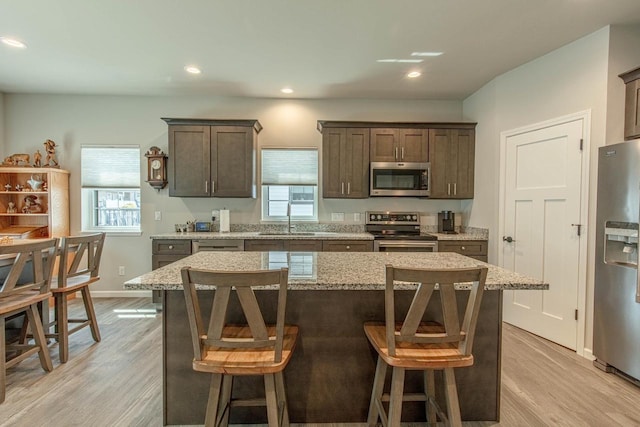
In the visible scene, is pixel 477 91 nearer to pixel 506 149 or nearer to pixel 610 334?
pixel 506 149

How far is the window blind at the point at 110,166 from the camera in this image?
4.30 metres

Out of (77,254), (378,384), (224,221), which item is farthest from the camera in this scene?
(224,221)

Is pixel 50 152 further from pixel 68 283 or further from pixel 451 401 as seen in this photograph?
pixel 451 401

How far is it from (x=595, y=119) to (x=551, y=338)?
2.07 m

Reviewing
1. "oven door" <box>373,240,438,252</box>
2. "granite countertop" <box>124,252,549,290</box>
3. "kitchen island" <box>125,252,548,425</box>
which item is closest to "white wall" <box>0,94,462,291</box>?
"oven door" <box>373,240,438,252</box>

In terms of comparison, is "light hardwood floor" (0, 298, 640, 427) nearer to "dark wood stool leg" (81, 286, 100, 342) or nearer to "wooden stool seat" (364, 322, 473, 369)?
"dark wood stool leg" (81, 286, 100, 342)

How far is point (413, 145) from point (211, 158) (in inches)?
106

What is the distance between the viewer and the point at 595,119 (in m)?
2.62

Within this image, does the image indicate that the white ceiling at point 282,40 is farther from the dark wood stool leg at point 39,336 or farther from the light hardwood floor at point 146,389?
the light hardwood floor at point 146,389

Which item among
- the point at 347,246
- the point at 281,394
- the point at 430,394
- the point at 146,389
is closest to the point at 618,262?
the point at 430,394

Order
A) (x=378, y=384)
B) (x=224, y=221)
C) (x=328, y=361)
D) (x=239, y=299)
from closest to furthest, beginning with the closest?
(x=239, y=299)
(x=378, y=384)
(x=328, y=361)
(x=224, y=221)

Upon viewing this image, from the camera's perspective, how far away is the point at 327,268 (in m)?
1.82

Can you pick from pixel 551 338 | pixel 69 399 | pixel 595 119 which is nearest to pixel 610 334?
pixel 551 338

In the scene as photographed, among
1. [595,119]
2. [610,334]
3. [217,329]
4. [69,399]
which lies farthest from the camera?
[595,119]
